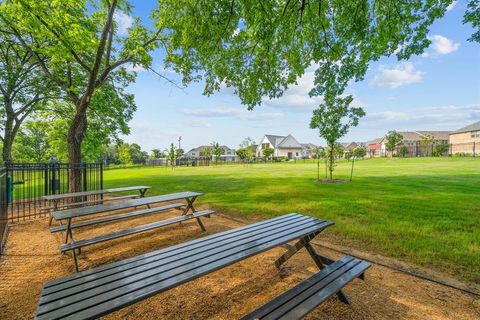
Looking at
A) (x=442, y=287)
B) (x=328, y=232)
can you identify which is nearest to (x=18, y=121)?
(x=328, y=232)

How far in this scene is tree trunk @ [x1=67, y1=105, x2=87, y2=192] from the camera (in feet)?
27.3

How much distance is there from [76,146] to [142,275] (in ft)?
27.9

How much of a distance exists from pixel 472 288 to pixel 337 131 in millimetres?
11405

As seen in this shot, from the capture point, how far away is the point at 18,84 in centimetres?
1452

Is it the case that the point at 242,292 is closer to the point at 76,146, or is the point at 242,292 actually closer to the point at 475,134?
the point at 76,146

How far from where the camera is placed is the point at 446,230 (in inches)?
196

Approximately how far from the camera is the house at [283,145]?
69.4 metres

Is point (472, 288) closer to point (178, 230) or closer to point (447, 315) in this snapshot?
point (447, 315)

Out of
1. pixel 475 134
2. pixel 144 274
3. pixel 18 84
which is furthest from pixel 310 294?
pixel 475 134

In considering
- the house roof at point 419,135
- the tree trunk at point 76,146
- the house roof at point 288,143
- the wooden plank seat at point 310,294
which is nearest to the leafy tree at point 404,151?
the house roof at point 419,135

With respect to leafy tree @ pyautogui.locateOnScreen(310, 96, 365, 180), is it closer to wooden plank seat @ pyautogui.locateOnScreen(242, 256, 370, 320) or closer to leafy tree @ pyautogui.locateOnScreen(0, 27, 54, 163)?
wooden plank seat @ pyautogui.locateOnScreen(242, 256, 370, 320)

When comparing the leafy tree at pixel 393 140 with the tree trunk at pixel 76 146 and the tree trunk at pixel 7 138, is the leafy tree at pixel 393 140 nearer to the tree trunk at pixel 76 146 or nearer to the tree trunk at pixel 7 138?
the tree trunk at pixel 76 146

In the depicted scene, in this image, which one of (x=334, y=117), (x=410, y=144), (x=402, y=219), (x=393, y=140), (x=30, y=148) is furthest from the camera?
(x=410, y=144)

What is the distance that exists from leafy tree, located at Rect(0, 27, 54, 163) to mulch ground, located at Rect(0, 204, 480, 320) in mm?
14328
